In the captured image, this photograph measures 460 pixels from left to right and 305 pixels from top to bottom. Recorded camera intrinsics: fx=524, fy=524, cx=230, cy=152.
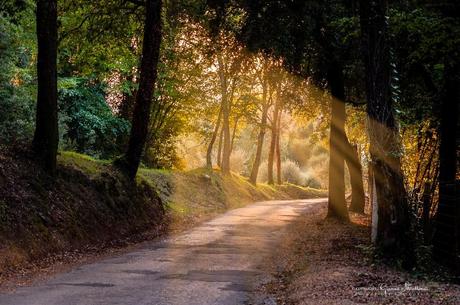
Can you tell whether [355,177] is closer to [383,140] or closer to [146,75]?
[146,75]

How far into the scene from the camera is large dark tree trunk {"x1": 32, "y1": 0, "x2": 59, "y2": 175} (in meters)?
14.2

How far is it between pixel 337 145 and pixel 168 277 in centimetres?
1214

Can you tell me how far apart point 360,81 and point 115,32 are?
9716 mm

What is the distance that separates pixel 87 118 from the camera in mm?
29656

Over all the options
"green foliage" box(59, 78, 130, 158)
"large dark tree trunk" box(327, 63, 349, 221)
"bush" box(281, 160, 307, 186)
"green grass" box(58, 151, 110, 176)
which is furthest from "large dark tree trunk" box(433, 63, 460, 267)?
"bush" box(281, 160, 307, 186)

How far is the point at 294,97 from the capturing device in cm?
2364

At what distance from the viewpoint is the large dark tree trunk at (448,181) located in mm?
12062

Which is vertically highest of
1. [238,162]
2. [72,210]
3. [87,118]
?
[87,118]

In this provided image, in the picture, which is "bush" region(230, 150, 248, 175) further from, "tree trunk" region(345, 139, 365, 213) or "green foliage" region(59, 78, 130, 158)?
"tree trunk" region(345, 139, 365, 213)

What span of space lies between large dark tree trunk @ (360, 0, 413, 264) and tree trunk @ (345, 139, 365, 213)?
10.3 meters

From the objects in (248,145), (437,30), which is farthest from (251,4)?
(248,145)

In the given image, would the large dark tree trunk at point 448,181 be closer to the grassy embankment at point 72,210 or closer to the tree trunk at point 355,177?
the tree trunk at point 355,177

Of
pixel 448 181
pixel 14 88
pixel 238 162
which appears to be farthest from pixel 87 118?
pixel 238 162

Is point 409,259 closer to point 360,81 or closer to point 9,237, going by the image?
point 9,237
